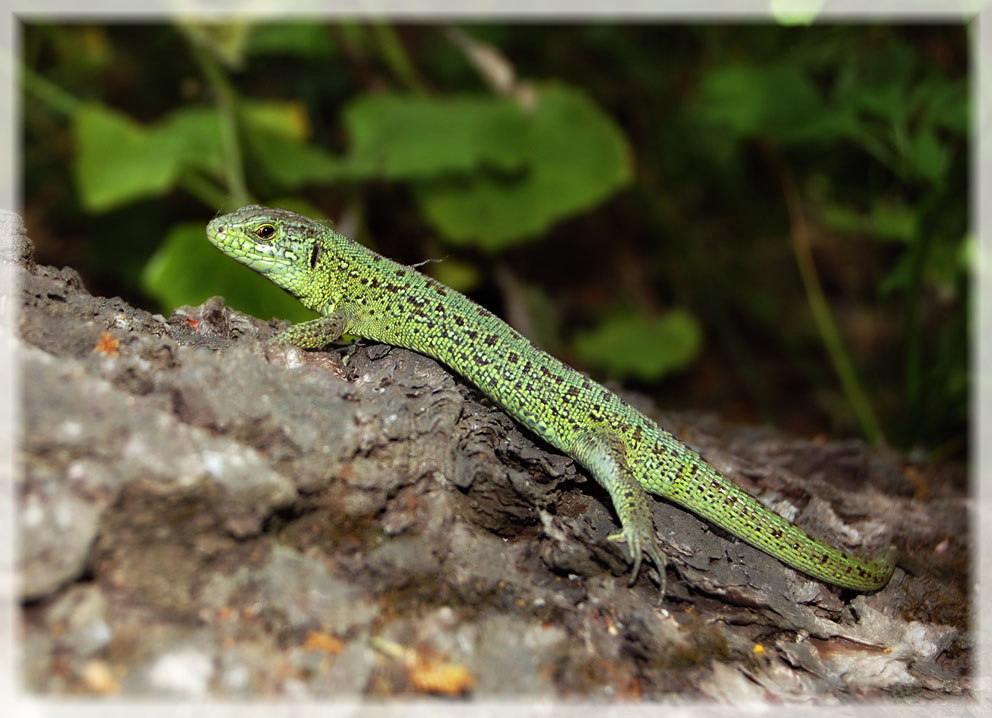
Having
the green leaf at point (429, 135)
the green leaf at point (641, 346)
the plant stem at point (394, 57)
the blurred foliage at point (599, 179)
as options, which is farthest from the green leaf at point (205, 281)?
the green leaf at point (641, 346)

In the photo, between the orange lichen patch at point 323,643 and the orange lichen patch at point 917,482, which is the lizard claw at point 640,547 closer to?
the orange lichen patch at point 323,643

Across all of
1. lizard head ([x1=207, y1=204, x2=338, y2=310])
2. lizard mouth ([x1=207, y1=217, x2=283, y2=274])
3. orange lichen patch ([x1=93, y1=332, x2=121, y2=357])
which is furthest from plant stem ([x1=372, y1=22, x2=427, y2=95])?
orange lichen patch ([x1=93, y1=332, x2=121, y2=357])

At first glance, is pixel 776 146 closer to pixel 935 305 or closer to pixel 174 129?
pixel 935 305

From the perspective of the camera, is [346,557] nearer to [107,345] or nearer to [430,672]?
[430,672]

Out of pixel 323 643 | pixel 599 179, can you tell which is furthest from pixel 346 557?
pixel 599 179

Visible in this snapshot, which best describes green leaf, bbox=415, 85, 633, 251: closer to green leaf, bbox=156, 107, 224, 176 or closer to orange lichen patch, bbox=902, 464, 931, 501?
green leaf, bbox=156, 107, 224, 176

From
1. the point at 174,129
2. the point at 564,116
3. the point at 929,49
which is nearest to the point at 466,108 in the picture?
the point at 564,116
